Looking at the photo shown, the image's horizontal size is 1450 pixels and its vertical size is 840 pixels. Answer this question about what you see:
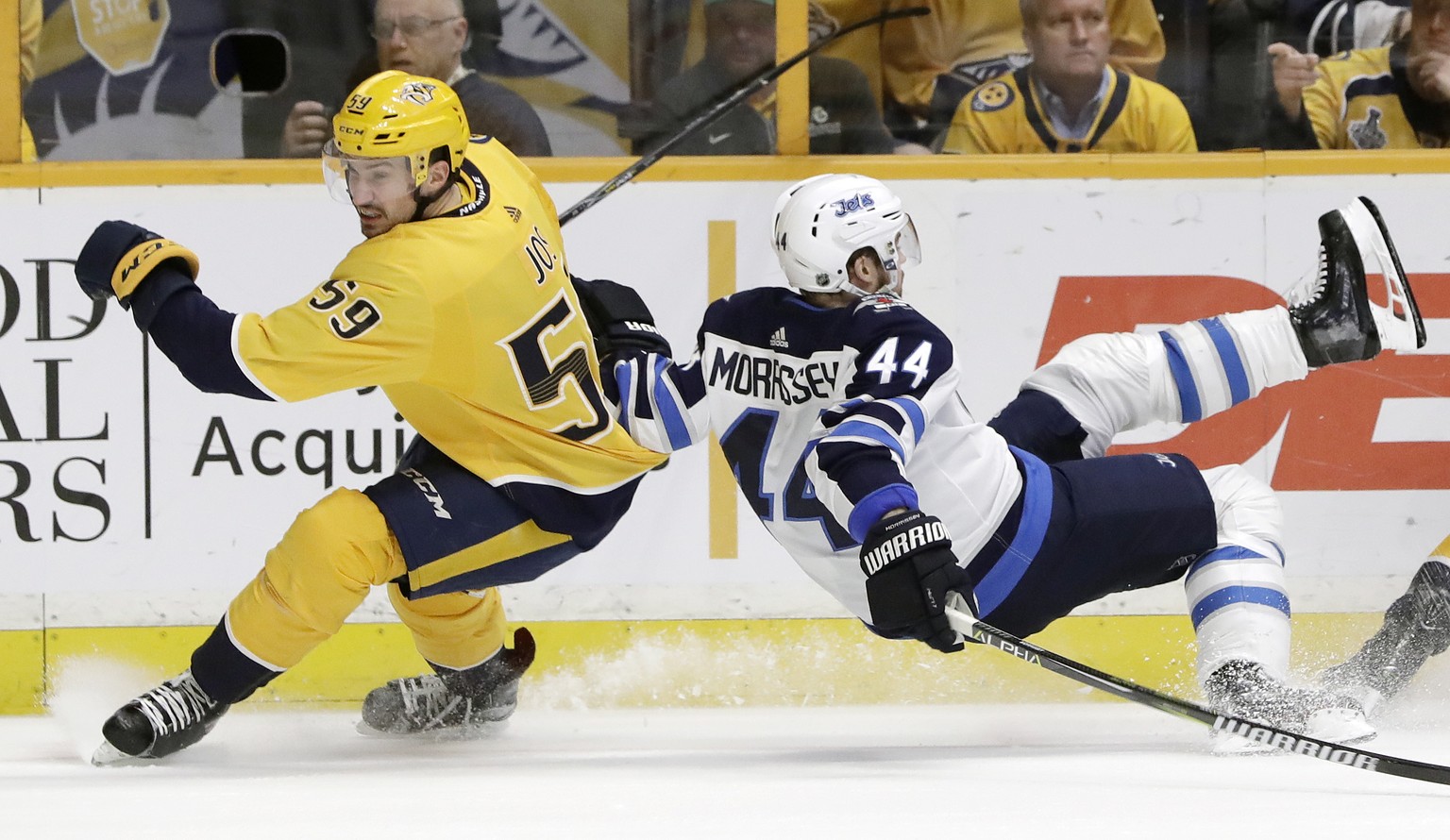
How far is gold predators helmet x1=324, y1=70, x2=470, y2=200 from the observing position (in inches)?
114

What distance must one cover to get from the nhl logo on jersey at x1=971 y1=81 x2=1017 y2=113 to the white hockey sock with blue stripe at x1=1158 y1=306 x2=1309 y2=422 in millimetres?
988

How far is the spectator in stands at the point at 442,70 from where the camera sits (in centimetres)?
392

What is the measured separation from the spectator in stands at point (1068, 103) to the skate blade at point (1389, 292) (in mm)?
802

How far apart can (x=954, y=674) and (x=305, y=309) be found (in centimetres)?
176

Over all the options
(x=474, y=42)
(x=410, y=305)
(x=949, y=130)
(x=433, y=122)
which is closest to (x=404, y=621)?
(x=410, y=305)

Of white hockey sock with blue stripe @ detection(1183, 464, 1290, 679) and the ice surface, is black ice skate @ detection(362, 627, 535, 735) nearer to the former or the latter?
the ice surface

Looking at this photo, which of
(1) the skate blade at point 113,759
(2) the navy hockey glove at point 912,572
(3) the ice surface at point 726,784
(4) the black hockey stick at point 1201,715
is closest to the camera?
(3) the ice surface at point 726,784

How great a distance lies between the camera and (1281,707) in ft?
9.02

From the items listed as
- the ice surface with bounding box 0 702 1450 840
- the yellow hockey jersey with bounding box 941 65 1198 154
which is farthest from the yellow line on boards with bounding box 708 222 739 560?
the yellow hockey jersey with bounding box 941 65 1198 154

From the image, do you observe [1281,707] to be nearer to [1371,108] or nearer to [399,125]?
[399,125]

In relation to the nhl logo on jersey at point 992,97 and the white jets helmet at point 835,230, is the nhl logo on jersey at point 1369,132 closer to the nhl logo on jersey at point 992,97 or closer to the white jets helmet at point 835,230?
the nhl logo on jersey at point 992,97

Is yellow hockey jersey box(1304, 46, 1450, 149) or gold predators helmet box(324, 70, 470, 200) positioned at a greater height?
yellow hockey jersey box(1304, 46, 1450, 149)

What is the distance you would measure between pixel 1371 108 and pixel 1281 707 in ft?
6.03

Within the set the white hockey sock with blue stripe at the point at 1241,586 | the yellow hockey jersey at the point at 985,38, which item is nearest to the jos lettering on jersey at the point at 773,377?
the white hockey sock with blue stripe at the point at 1241,586
